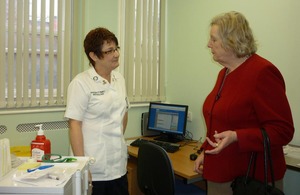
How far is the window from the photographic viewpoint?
2.94 meters

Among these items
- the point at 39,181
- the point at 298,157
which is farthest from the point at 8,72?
the point at 298,157

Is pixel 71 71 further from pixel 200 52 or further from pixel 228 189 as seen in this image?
pixel 228 189

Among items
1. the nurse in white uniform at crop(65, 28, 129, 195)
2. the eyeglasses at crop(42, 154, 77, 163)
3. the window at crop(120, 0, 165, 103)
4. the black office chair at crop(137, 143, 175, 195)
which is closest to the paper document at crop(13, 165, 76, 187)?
the eyeglasses at crop(42, 154, 77, 163)

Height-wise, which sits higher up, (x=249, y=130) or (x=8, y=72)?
(x=8, y=72)

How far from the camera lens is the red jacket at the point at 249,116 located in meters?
1.13

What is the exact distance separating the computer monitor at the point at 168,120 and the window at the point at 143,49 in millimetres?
246

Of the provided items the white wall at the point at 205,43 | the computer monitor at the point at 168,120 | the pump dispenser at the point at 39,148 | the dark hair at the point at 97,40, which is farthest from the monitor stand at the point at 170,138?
the pump dispenser at the point at 39,148

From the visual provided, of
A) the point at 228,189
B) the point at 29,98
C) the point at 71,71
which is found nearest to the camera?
the point at 228,189

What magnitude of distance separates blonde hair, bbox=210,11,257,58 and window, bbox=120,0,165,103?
5.84 ft

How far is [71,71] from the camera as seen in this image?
2672mm

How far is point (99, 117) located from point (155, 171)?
18.6 inches

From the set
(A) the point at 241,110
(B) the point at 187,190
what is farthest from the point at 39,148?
(B) the point at 187,190

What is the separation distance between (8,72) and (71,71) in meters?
0.54

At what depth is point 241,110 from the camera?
1.18 metres
